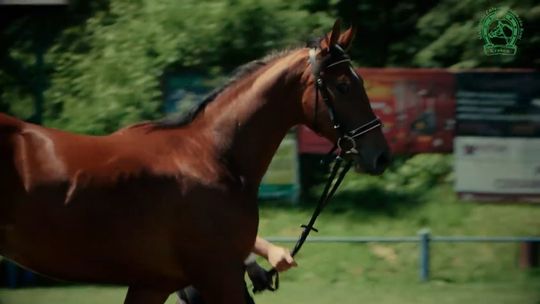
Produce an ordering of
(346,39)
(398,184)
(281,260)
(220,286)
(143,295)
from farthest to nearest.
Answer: (398,184), (281,260), (346,39), (143,295), (220,286)

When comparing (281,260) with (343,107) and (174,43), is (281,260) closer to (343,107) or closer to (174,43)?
(343,107)

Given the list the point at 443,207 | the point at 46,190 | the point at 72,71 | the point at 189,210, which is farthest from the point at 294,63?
the point at 72,71

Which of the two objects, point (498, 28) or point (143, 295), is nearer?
point (143, 295)

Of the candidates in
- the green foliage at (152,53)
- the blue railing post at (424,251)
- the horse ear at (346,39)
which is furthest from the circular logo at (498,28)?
the horse ear at (346,39)

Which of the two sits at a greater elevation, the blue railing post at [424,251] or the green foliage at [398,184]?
the blue railing post at [424,251]

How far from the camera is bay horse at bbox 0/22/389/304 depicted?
3963 mm

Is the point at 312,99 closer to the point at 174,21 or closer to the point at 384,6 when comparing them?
the point at 174,21

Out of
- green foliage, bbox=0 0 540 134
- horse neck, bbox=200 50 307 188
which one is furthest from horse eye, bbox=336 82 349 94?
green foliage, bbox=0 0 540 134

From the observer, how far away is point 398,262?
373 inches

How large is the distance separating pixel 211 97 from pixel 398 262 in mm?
5413

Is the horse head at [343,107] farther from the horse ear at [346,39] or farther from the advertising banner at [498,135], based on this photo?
the advertising banner at [498,135]

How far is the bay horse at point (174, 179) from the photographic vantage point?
3963mm

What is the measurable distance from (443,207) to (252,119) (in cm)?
672

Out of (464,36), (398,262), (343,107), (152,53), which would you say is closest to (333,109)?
(343,107)
